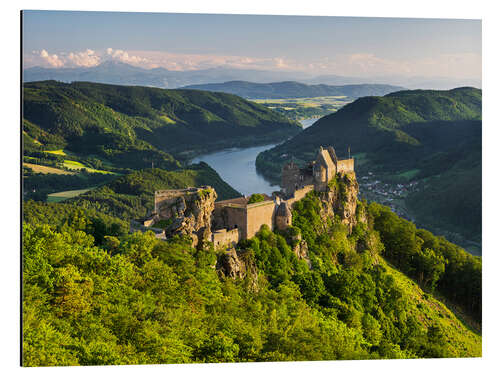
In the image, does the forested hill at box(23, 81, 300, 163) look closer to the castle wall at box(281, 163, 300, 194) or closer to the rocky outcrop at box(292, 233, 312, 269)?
the castle wall at box(281, 163, 300, 194)

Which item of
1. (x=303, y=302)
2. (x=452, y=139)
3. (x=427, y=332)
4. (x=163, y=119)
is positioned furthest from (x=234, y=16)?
(x=163, y=119)

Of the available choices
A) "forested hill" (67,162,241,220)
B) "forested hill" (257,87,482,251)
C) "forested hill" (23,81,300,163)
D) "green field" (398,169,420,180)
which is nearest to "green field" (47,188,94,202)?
"forested hill" (67,162,241,220)

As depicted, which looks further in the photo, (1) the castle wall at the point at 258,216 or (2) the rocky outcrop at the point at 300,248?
(2) the rocky outcrop at the point at 300,248

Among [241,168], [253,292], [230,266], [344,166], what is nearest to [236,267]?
[230,266]

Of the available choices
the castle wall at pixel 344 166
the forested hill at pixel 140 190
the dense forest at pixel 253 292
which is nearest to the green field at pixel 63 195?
the forested hill at pixel 140 190

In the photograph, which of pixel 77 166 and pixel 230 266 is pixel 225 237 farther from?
pixel 77 166

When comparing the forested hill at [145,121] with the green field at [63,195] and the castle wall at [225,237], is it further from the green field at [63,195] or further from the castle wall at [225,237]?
the castle wall at [225,237]
